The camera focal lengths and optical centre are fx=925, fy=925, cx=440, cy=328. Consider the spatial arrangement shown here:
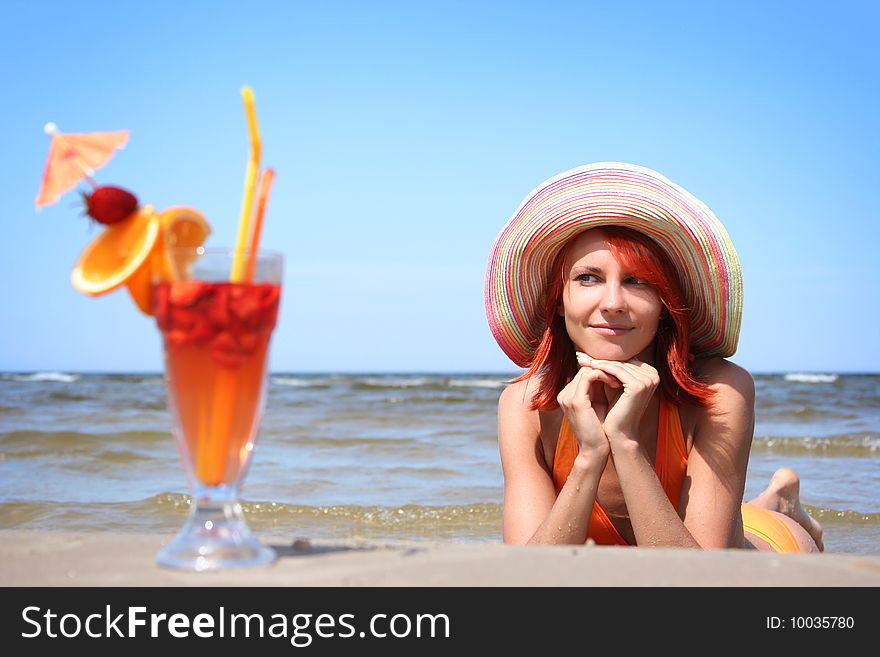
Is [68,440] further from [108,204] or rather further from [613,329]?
[108,204]

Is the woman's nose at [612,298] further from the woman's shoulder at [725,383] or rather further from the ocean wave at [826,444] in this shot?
the ocean wave at [826,444]

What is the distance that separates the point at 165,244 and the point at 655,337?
7.11 ft

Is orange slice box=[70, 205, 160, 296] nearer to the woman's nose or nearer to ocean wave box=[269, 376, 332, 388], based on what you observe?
the woman's nose

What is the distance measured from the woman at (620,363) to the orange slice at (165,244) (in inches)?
62.1

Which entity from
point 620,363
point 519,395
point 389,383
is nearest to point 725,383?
point 620,363

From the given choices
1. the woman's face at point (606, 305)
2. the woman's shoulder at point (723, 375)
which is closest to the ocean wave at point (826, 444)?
the woman's shoulder at point (723, 375)

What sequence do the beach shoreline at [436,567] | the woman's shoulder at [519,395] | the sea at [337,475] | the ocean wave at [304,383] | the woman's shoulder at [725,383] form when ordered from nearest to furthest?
the beach shoreline at [436,567]
the woman's shoulder at [725,383]
the woman's shoulder at [519,395]
the sea at [337,475]
the ocean wave at [304,383]

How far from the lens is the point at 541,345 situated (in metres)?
3.28

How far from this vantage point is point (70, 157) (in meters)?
1.48

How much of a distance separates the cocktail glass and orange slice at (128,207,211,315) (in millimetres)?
11

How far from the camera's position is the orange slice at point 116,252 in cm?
142
